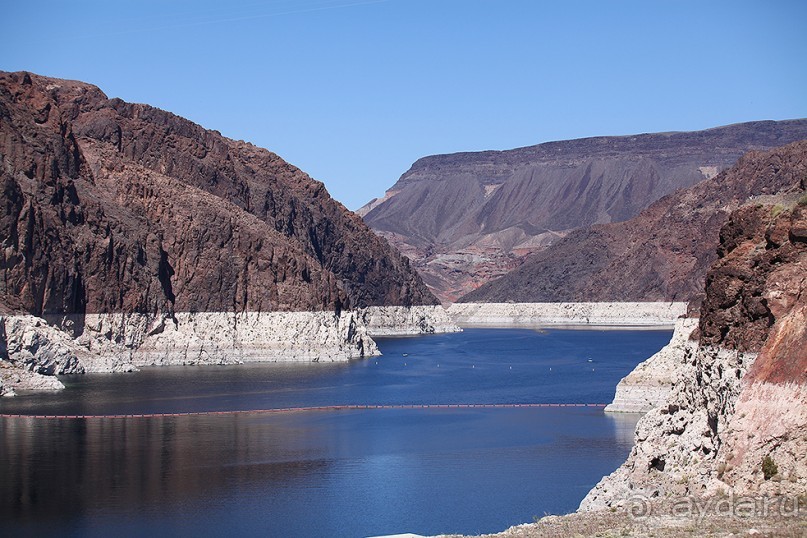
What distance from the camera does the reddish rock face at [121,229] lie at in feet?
341

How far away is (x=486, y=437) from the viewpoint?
63.0 metres

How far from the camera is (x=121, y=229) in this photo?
4737 inches

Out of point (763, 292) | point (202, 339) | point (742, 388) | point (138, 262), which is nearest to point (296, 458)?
point (763, 292)

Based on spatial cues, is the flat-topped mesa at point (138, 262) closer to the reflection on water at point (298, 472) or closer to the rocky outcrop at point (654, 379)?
the reflection on water at point (298, 472)

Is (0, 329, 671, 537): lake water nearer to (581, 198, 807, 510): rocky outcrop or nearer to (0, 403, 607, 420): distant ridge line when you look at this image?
(0, 403, 607, 420): distant ridge line

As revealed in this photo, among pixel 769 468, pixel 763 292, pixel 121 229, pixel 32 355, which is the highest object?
pixel 121 229

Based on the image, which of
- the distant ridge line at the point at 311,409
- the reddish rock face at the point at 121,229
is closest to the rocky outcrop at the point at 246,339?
the reddish rock face at the point at 121,229

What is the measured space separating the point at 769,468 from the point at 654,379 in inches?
1476

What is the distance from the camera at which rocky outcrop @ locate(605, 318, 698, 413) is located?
2350 inches

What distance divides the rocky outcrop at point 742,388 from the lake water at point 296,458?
347 inches

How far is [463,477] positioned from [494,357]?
9635 cm

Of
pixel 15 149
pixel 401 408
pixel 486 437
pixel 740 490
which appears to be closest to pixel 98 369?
pixel 15 149

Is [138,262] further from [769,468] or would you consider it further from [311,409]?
[769,468]

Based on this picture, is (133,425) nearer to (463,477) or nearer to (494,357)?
(463,477)
